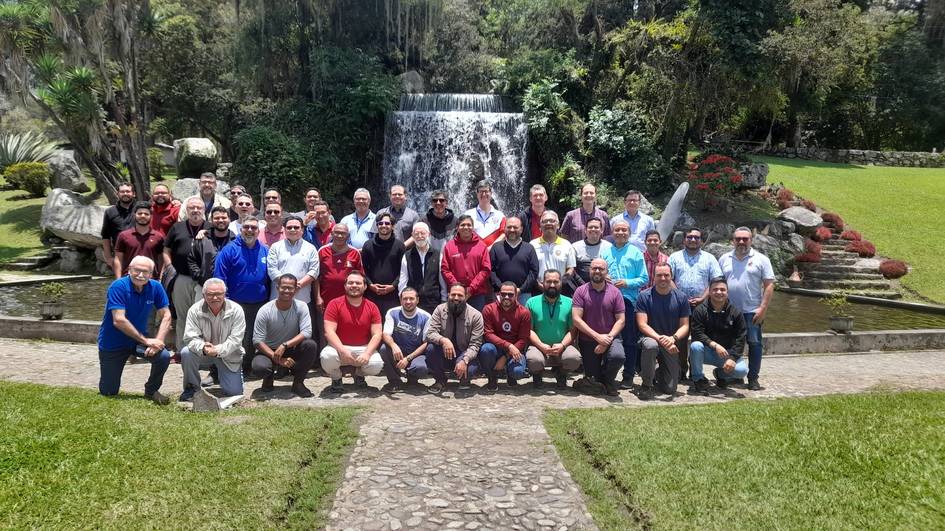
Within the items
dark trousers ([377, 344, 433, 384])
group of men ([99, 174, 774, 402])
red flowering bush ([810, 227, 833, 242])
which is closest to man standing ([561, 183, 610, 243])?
group of men ([99, 174, 774, 402])

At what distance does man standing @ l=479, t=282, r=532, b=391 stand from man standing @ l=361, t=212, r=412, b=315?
1.17m

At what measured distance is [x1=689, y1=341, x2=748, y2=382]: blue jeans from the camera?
22.7 ft

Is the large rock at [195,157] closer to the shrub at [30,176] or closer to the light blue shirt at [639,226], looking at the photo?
the shrub at [30,176]

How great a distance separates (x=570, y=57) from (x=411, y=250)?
15.9 meters

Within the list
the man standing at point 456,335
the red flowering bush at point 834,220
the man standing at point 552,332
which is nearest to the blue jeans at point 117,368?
the man standing at point 456,335

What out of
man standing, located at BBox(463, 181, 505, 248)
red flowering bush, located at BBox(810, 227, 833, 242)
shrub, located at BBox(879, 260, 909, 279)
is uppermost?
man standing, located at BBox(463, 181, 505, 248)

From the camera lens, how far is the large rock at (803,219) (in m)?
17.4

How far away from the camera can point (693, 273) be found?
23.9ft

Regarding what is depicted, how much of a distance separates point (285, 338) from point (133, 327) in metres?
1.42

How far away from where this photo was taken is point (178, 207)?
781 centimetres

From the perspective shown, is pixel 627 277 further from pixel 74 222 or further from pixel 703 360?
pixel 74 222

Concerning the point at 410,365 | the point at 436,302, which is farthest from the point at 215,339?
the point at 436,302

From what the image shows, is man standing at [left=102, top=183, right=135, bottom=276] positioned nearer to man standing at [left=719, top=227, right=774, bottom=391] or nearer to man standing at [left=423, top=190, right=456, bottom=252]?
man standing at [left=423, top=190, right=456, bottom=252]

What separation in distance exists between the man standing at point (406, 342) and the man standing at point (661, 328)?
2.36m
